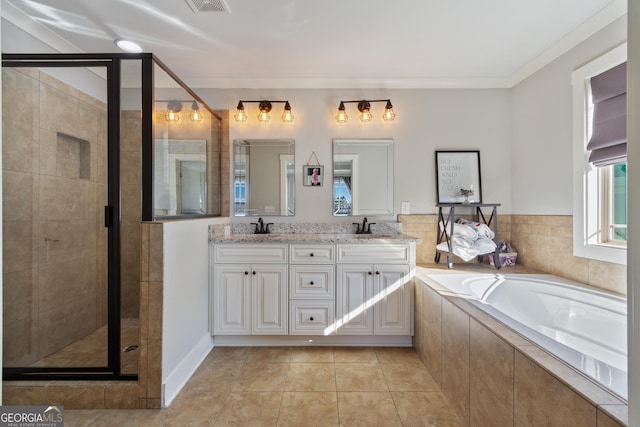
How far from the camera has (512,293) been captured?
216 cm

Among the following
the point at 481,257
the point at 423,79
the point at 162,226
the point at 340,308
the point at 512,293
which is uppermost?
the point at 423,79

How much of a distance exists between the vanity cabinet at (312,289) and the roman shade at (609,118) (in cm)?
185

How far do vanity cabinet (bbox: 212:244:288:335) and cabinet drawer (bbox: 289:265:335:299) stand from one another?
0.20 ft

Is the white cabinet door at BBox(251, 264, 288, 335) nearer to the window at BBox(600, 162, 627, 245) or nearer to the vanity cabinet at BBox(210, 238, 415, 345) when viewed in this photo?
the vanity cabinet at BBox(210, 238, 415, 345)

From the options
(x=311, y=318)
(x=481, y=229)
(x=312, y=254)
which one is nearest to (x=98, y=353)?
(x=311, y=318)

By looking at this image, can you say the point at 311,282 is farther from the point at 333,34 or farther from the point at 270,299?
the point at 333,34

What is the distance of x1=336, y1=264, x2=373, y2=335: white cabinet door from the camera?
236 cm

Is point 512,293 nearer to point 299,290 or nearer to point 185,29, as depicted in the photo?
point 299,290

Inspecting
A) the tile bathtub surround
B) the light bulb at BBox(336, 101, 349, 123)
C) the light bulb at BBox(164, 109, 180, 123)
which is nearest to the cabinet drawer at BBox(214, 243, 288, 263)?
the light bulb at BBox(164, 109, 180, 123)

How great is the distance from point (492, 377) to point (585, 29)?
2.27 metres

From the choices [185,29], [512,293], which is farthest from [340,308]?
[185,29]

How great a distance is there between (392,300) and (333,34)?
1968 millimetres

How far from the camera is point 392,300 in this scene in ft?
7.75

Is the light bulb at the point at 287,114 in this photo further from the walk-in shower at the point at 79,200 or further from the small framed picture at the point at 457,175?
the small framed picture at the point at 457,175
